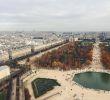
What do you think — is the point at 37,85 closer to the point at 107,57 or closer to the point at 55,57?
the point at 55,57

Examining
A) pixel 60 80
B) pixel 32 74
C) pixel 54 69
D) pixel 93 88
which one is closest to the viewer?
pixel 93 88

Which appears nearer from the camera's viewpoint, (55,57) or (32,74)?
(32,74)

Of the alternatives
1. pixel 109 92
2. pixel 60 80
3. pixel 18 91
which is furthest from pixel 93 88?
pixel 18 91

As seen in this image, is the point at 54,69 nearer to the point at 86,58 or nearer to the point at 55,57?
the point at 55,57

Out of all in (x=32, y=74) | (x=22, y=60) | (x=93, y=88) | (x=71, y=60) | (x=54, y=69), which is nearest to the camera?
(x=93, y=88)

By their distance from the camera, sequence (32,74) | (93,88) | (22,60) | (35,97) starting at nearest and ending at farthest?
(35,97), (93,88), (32,74), (22,60)

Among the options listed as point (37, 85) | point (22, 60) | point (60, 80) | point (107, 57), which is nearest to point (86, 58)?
point (107, 57)
